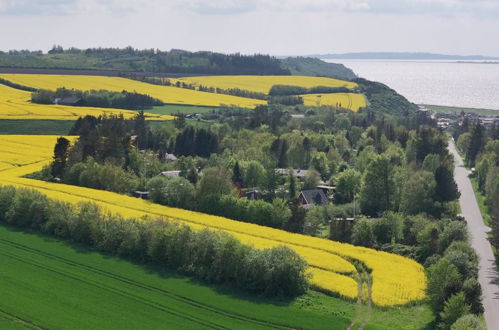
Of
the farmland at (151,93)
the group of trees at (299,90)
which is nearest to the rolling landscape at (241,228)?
the farmland at (151,93)

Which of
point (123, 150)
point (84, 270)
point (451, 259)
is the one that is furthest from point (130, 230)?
point (123, 150)

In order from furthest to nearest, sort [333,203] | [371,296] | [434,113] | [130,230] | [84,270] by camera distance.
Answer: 1. [434,113]
2. [333,203]
3. [130,230]
4. [84,270]
5. [371,296]

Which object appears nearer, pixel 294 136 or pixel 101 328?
pixel 101 328

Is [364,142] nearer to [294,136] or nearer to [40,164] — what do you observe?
[294,136]

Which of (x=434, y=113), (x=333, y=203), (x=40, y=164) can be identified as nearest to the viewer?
(x=333, y=203)

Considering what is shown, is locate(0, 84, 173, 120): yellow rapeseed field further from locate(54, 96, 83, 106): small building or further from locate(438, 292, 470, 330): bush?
locate(438, 292, 470, 330): bush

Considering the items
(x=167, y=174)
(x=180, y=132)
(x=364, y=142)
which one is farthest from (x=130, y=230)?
(x=364, y=142)

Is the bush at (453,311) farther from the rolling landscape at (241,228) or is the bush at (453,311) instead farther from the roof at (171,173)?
the roof at (171,173)
